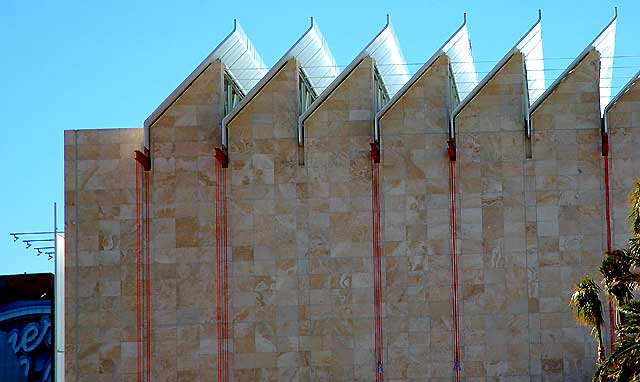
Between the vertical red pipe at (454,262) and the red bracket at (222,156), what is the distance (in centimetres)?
837

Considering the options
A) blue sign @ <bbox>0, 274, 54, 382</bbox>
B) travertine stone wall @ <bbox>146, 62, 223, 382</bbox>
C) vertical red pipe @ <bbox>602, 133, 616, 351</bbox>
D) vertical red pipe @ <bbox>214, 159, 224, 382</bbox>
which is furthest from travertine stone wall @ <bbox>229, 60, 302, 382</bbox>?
blue sign @ <bbox>0, 274, 54, 382</bbox>

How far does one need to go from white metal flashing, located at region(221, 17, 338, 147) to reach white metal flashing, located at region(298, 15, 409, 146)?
1965 mm

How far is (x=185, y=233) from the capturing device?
58.3 meters

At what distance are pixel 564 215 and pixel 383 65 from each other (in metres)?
10.7

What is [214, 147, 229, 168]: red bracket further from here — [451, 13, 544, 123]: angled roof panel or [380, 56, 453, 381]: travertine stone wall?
[451, 13, 544, 123]: angled roof panel

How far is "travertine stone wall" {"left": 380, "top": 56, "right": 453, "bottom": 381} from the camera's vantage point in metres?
56.9

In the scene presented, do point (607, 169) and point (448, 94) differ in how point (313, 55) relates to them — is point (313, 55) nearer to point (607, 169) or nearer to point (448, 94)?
point (448, 94)

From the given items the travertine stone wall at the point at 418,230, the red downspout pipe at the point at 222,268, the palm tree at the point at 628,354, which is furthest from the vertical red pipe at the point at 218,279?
the palm tree at the point at 628,354

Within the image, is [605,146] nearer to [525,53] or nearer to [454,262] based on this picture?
[525,53]

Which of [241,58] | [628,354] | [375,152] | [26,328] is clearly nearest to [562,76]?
[375,152]

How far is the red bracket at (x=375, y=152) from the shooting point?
57.6 metres

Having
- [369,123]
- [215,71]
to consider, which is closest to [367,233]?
[369,123]

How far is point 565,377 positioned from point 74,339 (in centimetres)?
1814

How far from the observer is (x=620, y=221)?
57.0m
